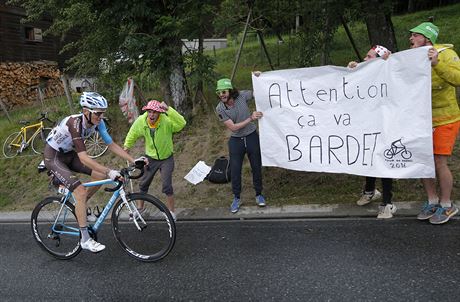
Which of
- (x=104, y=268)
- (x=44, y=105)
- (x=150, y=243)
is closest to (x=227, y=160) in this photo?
(x=150, y=243)

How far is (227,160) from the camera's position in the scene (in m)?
6.99

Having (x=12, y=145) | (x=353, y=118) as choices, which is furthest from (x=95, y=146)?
(x=353, y=118)

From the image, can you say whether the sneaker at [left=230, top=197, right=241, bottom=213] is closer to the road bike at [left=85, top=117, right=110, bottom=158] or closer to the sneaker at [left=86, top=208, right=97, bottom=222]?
the sneaker at [left=86, top=208, right=97, bottom=222]

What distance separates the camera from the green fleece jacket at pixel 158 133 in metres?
5.38

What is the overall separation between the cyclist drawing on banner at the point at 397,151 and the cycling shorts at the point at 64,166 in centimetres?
340

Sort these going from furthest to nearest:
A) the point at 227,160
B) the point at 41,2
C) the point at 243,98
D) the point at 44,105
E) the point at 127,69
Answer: the point at 44,105
the point at 41,2
the point at 127,69
the point at 227,160
the point at 243,98

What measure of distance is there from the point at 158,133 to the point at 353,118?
239cm

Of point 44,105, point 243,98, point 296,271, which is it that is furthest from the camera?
point 44,105

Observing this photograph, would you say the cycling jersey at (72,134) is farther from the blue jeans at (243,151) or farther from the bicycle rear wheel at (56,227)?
the blue jeans at (243,151)

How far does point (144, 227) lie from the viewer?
4625 millimetres

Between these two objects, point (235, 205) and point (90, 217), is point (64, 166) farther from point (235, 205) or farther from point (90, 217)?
point (235, 205)

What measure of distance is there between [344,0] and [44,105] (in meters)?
9.82

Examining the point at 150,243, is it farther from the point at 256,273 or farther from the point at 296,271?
the point at 296,271

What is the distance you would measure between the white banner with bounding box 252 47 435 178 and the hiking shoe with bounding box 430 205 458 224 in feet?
1.56
